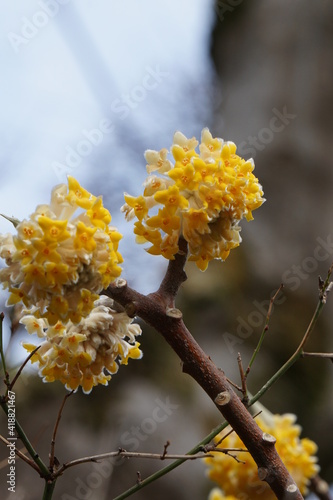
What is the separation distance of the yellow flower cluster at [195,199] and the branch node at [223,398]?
0.16 m

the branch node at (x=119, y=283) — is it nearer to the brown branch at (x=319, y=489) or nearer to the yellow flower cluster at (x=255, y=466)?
the yellow flower cluster at (x=255, y=466)

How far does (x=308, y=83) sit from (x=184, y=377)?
5.51 feet

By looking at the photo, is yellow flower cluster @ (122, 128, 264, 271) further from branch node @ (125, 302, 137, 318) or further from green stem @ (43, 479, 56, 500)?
green stem @ (43, 479, 56, 500)

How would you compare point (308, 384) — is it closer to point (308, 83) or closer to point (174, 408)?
point (174, 408)

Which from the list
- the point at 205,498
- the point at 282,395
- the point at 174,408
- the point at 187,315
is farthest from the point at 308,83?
the point at 205,498

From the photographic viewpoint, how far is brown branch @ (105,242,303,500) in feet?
1.90

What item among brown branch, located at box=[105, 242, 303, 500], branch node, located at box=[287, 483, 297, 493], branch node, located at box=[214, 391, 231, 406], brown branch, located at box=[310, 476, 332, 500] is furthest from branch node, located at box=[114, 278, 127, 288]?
brown branch, located at box=[310, 476, 332, 500]

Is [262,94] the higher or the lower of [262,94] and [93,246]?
the higher

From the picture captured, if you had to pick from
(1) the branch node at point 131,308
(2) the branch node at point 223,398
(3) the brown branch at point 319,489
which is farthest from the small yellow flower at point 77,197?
(3) the brown branch at point 319,489

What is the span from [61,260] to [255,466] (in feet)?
1.71

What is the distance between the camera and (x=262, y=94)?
2.65m

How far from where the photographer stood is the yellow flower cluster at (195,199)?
0.60 meters

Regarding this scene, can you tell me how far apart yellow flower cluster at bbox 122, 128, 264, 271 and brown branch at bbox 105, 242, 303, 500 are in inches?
2.8

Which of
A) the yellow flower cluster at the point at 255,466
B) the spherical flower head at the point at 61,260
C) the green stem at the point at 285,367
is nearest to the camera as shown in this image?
the spherical flower head at the point at 61,260
